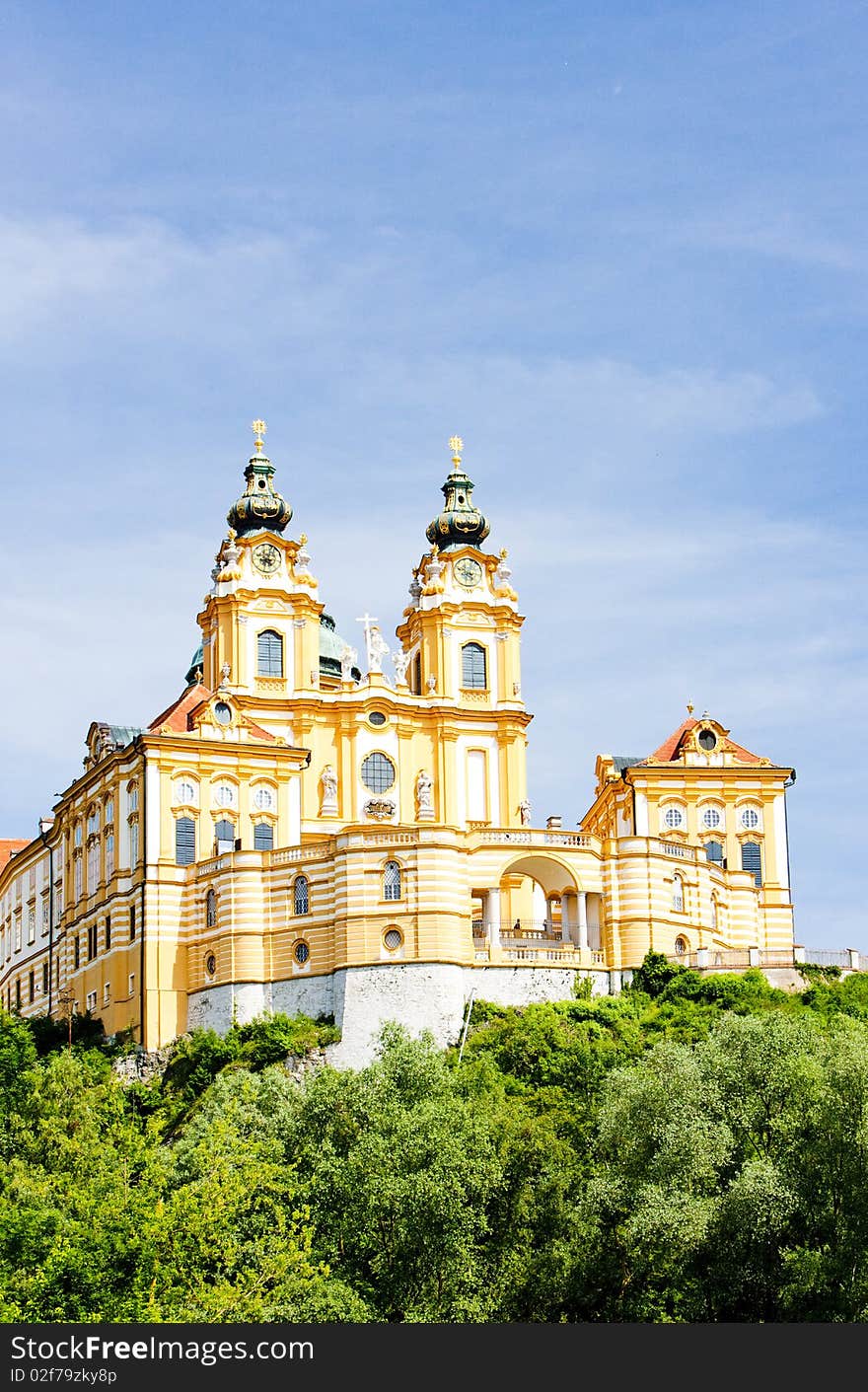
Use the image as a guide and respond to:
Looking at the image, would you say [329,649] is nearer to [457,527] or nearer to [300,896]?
[457,527]

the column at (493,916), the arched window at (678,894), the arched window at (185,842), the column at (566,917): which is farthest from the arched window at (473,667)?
the column at (493,916)

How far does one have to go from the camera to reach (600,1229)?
66562 millimetres

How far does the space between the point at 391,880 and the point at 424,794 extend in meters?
18.3

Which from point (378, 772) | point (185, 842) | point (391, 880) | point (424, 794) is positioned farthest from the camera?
point (378, 772)

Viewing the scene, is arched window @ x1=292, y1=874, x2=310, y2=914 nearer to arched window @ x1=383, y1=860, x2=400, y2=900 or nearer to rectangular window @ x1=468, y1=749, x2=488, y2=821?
arched window @ x1=383, y1=860, x2=400, y2=900

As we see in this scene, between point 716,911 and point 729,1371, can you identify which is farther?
point 716,911

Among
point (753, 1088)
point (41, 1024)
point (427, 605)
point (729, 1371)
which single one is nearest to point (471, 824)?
point (427, 605)

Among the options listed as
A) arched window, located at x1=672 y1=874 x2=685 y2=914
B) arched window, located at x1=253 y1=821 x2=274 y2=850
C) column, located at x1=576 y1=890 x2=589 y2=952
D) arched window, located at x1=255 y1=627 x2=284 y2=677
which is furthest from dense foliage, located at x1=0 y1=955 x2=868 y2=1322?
arched window, located at x1=255 y1=627 x2=284 y2=677

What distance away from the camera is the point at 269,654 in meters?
114

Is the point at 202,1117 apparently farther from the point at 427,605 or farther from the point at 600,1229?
the point at 427,605

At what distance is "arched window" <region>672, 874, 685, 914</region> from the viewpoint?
101000mm

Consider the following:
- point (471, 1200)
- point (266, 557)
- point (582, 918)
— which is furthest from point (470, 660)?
point (471, 1200)

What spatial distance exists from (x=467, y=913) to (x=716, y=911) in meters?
15.1

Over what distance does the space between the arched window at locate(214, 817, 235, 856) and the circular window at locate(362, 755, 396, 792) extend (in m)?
10.7
